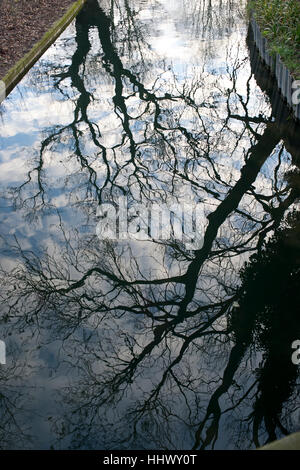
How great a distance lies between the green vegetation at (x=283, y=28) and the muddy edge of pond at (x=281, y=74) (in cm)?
10

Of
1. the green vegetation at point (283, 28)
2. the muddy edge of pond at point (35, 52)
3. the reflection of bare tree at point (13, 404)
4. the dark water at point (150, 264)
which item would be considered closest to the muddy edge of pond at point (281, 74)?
the green vegetation at point (283, 28)

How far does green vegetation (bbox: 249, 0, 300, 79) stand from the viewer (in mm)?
7809

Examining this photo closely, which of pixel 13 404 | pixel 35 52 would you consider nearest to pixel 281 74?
pixel 35 52

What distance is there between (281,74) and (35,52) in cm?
581

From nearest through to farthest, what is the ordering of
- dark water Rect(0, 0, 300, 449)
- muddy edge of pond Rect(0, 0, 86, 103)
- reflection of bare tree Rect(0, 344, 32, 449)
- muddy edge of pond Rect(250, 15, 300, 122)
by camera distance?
reflection of bare tree Rect(0, 344, 32, 449) → dark water Rect(0, 0, 300, 449) → muddy edge of pond Rect(250, 15, 300, 122) → muddy edge of pond Rect(0, 0, 86, 103)

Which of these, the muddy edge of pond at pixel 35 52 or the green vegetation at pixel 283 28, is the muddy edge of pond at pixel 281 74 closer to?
the green vegetation at pixel 283 28

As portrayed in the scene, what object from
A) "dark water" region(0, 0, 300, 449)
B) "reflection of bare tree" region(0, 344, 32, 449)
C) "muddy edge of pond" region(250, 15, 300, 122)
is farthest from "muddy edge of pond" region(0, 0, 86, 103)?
"reflection of bare tree" region(0, 344, 32, 449)

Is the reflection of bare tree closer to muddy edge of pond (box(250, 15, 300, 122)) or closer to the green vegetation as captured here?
muddy edge of pond (box(250, 15, 300, 122))

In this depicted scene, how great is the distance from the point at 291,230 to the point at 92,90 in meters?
5.35

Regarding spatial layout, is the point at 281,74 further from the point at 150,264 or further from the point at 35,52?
the point at 35,52

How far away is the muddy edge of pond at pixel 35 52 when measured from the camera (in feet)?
28.5

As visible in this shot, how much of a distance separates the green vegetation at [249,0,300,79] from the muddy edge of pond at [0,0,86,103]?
513 centimetres

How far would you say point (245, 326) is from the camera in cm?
378

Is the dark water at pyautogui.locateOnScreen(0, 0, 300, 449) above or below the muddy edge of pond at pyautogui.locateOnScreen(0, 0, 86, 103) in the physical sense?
below
